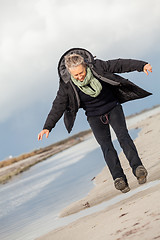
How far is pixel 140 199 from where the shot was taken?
4.92m

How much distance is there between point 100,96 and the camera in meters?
5.93

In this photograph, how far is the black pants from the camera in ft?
19.8

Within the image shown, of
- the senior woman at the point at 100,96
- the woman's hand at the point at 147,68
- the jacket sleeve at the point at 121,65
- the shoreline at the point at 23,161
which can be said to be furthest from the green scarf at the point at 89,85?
the shoreline at the point at 23,161

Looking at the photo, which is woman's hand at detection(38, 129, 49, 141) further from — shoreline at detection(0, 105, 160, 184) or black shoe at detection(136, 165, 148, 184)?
shoreline at detection(0, 105, 160, 184)

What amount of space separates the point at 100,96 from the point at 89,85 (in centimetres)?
23

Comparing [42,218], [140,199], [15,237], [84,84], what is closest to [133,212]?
[140,199]

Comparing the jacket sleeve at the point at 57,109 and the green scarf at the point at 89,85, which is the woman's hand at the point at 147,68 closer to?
the green scarf at the point at 89,85

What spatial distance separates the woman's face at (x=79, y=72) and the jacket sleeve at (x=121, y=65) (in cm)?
37

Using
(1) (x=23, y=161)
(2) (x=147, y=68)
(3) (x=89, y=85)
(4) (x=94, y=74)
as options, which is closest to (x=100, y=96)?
(3) (x=89, y=85)

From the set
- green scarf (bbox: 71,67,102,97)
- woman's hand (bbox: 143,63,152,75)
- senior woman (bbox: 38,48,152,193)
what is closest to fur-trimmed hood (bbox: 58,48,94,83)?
senior woman (bbox: 38,48,152,193)

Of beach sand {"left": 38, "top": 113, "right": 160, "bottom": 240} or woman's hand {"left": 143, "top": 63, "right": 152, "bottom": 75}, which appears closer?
beach sand {"left": 38, "top": 113, "right": 160, "bottom": 240}

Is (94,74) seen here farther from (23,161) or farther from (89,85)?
(23,161)

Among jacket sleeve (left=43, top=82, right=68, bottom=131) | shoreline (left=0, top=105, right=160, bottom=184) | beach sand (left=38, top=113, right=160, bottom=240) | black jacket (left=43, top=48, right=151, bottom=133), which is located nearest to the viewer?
beach sand (left=38, top=113, right=160, bottom=240)

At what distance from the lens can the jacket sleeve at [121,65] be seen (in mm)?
5797
